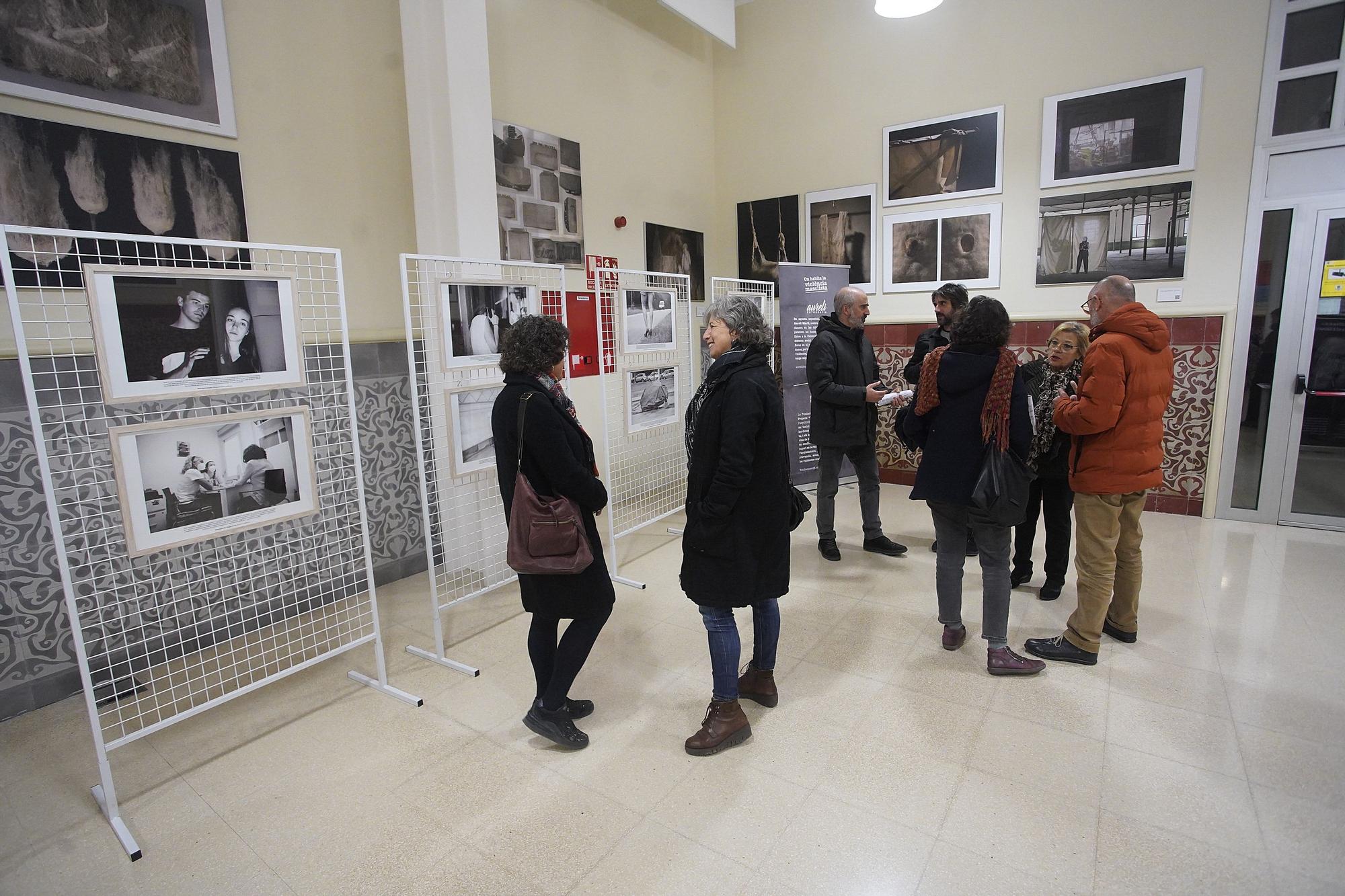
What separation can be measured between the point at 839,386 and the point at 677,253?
3006mm

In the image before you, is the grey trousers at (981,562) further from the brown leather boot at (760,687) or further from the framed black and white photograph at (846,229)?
the framed black and white photograph at (846,229)

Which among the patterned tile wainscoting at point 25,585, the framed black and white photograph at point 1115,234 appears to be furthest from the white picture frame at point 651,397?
the framed black and white photograph at point 1115,234

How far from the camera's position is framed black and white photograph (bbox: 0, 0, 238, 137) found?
2.68m

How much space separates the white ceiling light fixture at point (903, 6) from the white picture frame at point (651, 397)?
2592 mm

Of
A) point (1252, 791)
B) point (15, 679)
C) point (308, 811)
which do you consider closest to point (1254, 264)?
point (1252, 791)

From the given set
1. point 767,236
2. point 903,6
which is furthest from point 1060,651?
point 767,236

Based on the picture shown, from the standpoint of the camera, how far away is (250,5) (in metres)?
3.36

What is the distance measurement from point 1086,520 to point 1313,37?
4110 millimetres

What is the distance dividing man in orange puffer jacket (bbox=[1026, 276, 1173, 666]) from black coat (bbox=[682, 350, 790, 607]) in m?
1.40

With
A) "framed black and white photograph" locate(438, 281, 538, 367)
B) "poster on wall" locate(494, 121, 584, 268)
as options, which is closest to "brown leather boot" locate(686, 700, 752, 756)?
"framed black and white photograph" locate(438, 281, 538, 367)

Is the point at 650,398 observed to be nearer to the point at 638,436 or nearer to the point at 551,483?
the point at 638,436

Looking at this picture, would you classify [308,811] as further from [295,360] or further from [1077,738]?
[1077,738]

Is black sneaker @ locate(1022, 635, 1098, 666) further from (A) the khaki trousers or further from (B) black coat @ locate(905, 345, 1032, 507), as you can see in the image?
(B) black coat @ locate(905, 345, 1032, 507)

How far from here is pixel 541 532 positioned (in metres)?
2.26
